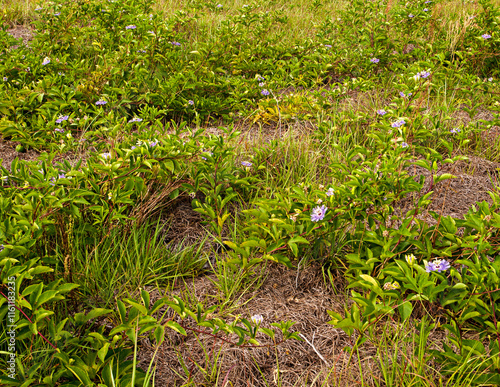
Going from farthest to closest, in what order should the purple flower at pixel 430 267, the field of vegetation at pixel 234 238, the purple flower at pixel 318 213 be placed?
the purple flower at pixel 318 213 < the purple flower at pixel 430 267 < the field of vegetation at pixel 234 238

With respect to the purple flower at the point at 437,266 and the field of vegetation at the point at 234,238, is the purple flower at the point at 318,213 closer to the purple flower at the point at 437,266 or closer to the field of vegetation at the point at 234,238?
the field of vegetation at the point at 234,238

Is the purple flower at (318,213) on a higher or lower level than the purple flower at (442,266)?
higher

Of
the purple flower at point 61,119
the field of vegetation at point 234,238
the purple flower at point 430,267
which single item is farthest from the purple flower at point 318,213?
the purple flower at point 61,119

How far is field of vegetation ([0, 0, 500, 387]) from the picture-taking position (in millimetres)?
1565

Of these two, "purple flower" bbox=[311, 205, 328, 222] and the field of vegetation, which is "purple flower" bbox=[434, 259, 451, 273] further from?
"purple flower" bbox=[311, 205, 328, 222]

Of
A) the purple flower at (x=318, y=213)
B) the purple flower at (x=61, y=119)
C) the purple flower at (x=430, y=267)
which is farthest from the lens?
the purple flower at (x=61, y=119)

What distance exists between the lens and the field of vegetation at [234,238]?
157cm

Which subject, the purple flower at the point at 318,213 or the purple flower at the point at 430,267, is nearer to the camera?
the purple flower at the point at 430,267

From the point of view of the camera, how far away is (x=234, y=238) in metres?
2.15

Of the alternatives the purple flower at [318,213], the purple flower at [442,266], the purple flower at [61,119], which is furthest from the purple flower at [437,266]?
the purple flower at [61,119]

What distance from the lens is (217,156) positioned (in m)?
2.28

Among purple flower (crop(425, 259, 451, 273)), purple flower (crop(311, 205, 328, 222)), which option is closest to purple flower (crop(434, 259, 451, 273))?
purple flower (crop(425, 259, 451, 273))

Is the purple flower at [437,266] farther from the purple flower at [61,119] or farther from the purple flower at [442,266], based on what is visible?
the purple flower at [61,119]

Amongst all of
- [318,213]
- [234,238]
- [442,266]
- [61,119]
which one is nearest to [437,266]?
[442,266]
